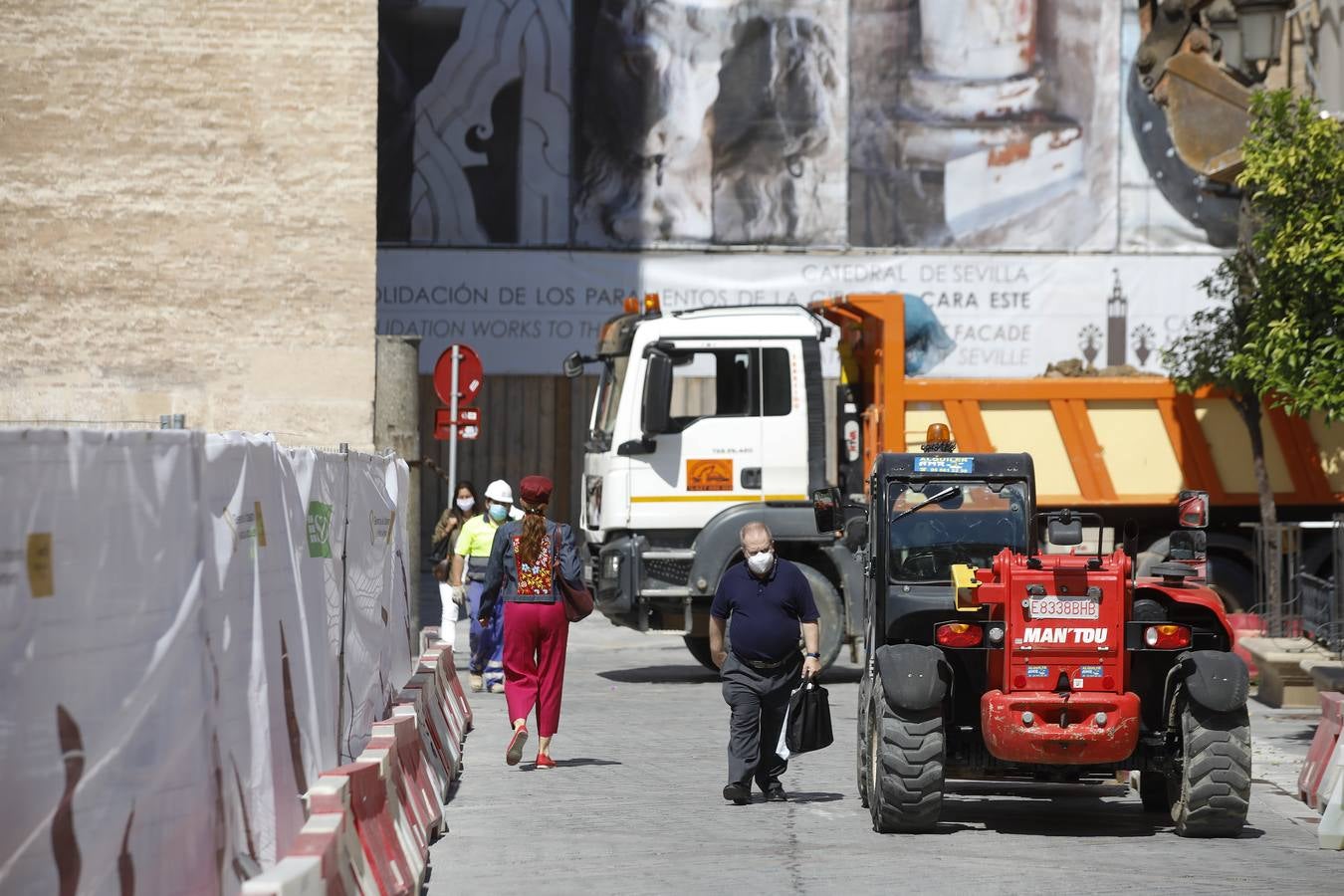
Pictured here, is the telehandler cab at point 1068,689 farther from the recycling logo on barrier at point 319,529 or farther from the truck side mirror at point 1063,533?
the recycling logo on barrier at point 319,529

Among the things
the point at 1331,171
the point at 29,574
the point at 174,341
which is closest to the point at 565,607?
the point at 1331,171

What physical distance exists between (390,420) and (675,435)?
2.50 metres

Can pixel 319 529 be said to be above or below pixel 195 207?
below

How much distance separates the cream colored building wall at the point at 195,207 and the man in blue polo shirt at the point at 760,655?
15182 mm

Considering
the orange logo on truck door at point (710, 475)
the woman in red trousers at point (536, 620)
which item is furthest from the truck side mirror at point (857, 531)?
the orange logo on truck door at point (710, 475)

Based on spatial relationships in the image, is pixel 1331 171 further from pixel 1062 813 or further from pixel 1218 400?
pixel 1062 813

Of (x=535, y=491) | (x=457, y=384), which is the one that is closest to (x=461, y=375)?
(x=457, y=384)

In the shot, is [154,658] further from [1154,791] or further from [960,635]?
[1154,791]

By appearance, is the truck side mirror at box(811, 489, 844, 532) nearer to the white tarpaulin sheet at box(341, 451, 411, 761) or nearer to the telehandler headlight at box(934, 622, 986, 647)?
the telehandler headlight at box(934, 622, 986, 647)

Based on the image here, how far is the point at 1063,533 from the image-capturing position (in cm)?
1008

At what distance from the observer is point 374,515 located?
1129 cm

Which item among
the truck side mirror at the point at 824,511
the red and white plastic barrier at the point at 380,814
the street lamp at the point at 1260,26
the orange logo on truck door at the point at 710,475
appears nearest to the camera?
the red and white plastic barrier at the point at 380,814

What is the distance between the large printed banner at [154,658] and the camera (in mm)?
4480

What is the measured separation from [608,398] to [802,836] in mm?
8857
